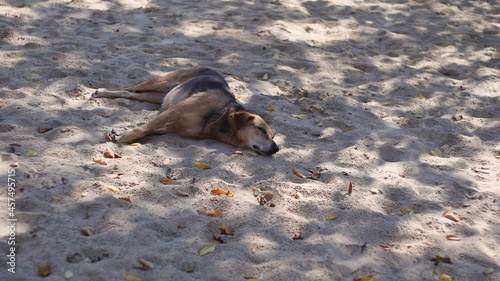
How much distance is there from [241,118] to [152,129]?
0.76m

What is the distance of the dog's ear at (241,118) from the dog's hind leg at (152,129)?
54 cm

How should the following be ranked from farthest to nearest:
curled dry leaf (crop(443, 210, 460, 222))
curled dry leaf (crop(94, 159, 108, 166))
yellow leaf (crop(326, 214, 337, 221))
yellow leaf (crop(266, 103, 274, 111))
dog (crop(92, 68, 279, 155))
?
yellow leaf (crop(266, 103, 274, 111)), dog (crop(92, 68, 279, 155)), curled dry leaf (crop(94, 159, 108, 166)), curled dry leaf (crop(443, 210, 460, 222)), yellow leaf (crop(326, 214, 337, 221))

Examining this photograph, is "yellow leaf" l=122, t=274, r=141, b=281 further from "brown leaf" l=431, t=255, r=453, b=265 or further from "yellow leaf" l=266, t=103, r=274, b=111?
"yellow leaf" l=266, t=103, r=274, b=111

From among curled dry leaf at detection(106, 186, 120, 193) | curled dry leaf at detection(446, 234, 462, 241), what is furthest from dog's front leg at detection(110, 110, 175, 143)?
curled dry leaf at detection(446, 234, 462, 241)

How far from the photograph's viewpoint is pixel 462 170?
5.32 metres

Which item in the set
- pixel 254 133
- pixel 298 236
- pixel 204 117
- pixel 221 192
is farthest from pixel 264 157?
pixel 298 236

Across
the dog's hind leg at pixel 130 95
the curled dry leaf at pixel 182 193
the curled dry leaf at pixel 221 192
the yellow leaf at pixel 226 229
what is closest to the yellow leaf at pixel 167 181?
the curled dry leaf at pixel 182 193

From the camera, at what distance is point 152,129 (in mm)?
5465

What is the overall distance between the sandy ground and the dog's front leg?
0.31 ft

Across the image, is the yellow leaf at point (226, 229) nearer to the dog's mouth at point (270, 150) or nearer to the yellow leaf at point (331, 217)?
the yellow leaf at point (331, 217)

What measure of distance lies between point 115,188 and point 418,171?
7.94ft

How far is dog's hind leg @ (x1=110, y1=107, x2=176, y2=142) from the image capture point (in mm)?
5271

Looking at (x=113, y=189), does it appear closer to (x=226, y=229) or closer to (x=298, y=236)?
(x=226, y=229)

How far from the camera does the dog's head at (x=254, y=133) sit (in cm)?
528
